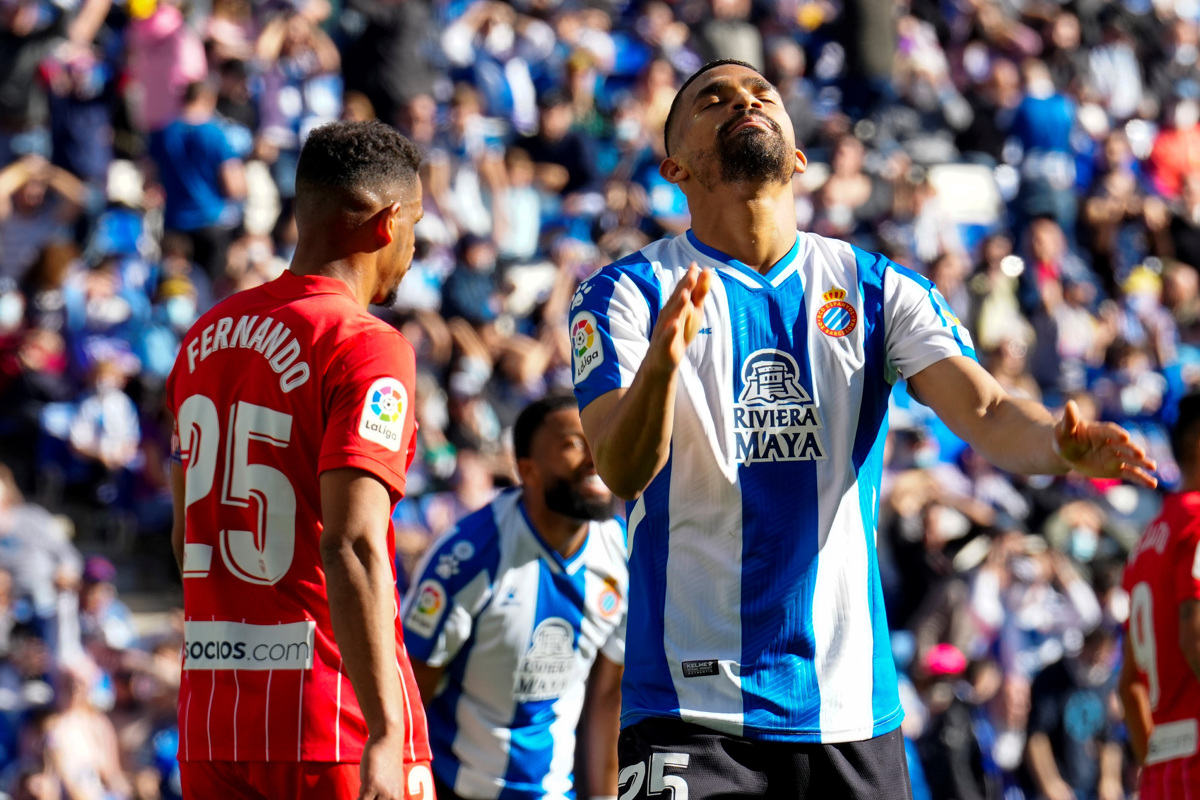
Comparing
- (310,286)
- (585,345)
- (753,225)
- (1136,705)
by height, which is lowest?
(1136,705)

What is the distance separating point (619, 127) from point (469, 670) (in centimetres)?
1026

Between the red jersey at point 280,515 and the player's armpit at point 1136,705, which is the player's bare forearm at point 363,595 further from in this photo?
the player's armpit at point 1136,705

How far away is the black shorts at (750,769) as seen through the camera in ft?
11.0

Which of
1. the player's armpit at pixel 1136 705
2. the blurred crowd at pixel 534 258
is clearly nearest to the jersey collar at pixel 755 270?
the player's armpit at pixel 1136 705

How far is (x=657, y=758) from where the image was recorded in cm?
341

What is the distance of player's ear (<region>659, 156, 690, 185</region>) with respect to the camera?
3861 mm

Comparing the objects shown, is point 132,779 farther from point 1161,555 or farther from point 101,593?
point 1161,555

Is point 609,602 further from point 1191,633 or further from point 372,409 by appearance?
point 372,409

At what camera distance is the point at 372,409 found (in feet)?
10.9

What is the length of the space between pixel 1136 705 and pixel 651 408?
12.2 feet

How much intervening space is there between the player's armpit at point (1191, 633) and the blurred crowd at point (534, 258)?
5.47m

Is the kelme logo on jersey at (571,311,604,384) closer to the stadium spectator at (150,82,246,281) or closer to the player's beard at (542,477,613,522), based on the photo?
the player's beard at (542,477,613,522)

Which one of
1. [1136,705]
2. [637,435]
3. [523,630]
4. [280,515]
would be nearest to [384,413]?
[280,515]

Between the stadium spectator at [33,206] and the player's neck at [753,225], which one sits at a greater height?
the stadium spectator at [33,206]
